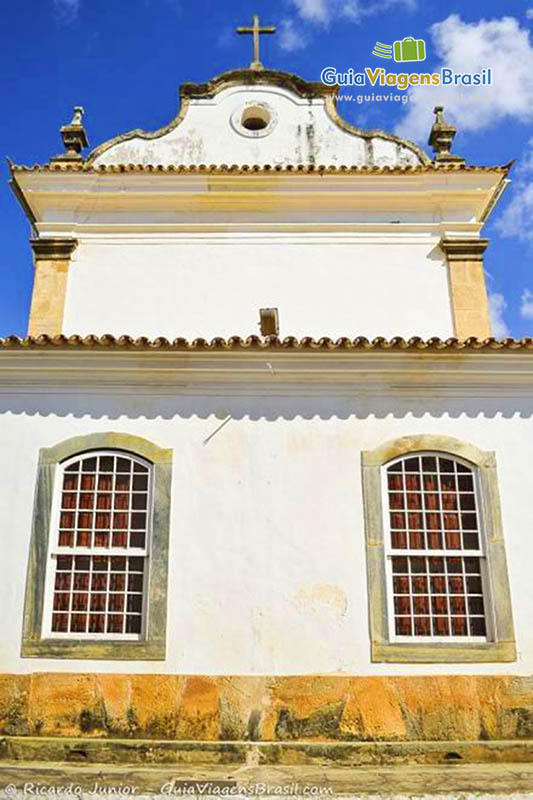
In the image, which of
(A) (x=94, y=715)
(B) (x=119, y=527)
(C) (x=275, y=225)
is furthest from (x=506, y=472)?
(C) (x=275, y=225)

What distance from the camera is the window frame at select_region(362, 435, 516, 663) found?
6.52 meters

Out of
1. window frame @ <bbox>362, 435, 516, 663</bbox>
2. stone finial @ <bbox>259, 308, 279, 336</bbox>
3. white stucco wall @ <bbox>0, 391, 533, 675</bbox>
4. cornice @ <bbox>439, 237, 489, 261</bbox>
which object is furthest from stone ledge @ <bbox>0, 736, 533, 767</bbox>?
cornice @ <bbox>439, 237, 489, 261</bbox>

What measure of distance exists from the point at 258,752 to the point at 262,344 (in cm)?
385

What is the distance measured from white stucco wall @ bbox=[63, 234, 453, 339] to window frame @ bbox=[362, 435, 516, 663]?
11.8 ft

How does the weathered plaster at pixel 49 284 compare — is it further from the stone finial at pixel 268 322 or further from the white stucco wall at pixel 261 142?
the stone finial at pixel 268 322

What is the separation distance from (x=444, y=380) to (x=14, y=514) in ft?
15.4

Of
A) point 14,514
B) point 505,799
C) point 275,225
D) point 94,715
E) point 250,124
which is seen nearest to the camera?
point 505,799

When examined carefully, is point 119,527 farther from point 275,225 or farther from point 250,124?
point 250,124

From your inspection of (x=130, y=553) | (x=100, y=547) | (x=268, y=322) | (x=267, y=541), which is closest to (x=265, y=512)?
(x=267, y=541)

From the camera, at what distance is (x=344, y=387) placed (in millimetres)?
7270

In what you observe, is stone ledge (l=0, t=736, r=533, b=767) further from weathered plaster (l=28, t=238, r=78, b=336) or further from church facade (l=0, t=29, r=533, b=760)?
weathered plaster (l=28, t=238, r=78, b=336)

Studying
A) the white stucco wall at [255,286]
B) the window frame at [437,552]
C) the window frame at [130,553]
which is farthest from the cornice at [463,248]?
the window frame at [130,553]

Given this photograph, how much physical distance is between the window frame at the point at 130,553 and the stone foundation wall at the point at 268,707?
9.5 inches

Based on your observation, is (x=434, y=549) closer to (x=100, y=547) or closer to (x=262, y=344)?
(x=262, y=344)
